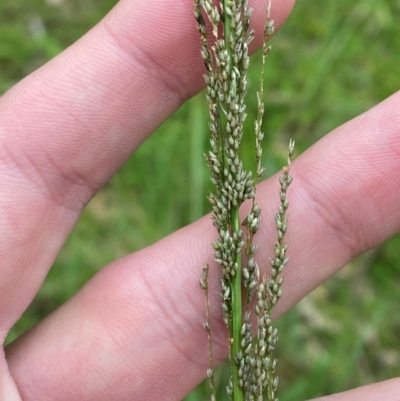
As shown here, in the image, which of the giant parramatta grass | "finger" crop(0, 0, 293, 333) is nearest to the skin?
"finger" crop(0, 0, 293, 333)

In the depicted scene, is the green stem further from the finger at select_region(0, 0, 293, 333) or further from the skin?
the finger at select_region(0, 0, 293, 333)

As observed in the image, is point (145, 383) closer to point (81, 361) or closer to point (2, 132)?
point (81, 361)

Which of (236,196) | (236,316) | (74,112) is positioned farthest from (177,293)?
(74,112)

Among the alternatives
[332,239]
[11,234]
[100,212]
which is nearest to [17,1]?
[100,212]

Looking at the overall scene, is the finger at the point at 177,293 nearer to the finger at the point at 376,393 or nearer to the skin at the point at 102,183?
the skin at the point at 102,183

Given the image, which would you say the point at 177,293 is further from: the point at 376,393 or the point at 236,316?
the point at 376,393

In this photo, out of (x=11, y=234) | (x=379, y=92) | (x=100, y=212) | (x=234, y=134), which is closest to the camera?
(x=234, y=134)
